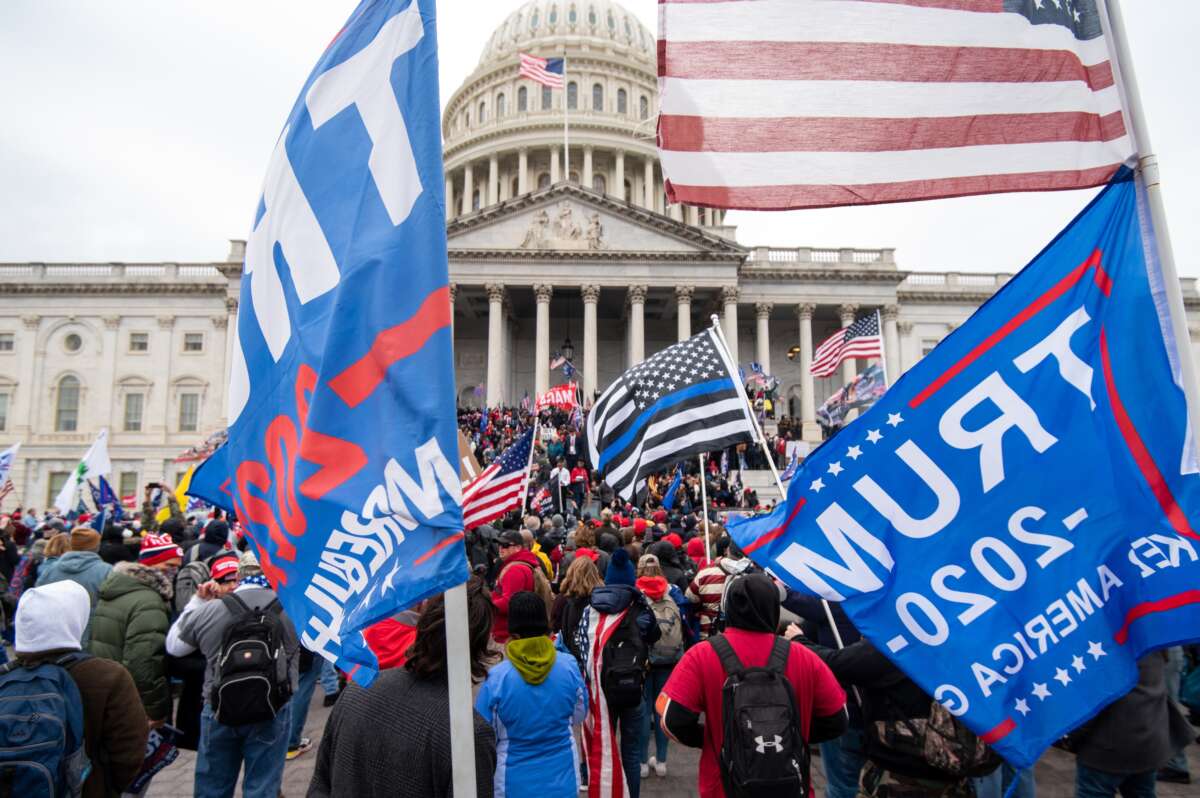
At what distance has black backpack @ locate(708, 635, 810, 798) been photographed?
306 cm

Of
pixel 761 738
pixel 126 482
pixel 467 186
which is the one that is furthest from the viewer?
pixel 467 186

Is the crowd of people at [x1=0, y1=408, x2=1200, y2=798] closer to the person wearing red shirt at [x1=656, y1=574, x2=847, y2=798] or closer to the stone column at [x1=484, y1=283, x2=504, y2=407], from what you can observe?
Result: the person wearing red shirt at [x1=656, y1=574, x2=847, y2=798]

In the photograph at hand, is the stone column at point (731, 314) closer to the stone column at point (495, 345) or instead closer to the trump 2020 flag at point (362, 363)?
the stone column at point (495, 345)

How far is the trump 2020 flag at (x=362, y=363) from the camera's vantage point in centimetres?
272

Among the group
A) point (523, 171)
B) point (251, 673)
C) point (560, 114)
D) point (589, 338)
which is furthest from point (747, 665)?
point (560, 114)

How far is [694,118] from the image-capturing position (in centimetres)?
332

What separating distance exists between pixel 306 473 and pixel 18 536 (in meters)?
12.0

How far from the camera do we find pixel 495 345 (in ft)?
130

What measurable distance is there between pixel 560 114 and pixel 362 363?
212ft

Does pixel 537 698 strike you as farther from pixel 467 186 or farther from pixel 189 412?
pixel 467 186

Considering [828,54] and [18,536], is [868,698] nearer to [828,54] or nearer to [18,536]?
[828,54]

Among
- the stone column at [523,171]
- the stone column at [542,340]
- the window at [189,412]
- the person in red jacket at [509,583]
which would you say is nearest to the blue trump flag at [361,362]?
the person in red jacket at [509,583]

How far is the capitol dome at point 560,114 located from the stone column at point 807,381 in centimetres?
2024

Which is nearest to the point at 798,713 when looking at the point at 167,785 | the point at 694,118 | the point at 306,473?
the point at 306,473
